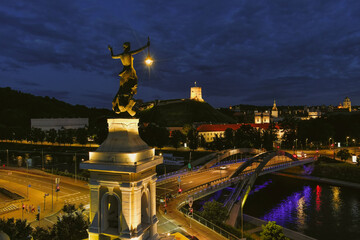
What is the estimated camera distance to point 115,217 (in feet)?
43.7

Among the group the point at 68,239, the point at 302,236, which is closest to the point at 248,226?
the point at 302,236

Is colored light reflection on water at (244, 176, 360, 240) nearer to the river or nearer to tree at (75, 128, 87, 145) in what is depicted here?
the river

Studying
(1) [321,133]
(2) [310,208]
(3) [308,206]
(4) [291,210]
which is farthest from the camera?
(1) [321,133]

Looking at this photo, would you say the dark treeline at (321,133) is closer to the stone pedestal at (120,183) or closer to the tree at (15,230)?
the tree at (15,230)

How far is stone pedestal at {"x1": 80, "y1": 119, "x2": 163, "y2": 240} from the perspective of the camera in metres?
11.8

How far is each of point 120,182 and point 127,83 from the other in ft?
16.1

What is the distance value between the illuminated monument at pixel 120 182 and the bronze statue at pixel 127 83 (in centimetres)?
14

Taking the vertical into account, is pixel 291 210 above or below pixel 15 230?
below

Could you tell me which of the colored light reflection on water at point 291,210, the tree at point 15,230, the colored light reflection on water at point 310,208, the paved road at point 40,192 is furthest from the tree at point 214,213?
the tree at point 15,230

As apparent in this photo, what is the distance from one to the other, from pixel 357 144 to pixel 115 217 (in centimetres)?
13598

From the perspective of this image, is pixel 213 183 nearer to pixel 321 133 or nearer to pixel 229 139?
pixel 229 139

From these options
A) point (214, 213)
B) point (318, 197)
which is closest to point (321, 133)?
point (318, 197)

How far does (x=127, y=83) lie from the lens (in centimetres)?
1348

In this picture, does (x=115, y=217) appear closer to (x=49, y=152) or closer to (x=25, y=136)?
(x=49, y=152)
